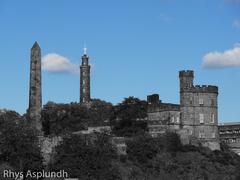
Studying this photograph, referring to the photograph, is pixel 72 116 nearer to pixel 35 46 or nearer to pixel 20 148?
pixel 35 46

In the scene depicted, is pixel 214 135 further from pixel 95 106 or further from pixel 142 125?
pixel 95 106

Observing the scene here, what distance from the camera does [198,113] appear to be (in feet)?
265

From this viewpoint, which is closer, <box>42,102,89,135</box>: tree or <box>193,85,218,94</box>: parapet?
<box>193,85,218,94</box>: parapet

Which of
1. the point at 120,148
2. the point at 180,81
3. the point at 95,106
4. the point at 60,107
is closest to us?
the point at 120,148

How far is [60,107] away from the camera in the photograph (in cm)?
9950

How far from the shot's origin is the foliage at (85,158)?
63.2 m

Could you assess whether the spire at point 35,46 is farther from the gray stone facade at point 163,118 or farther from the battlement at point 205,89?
the battlement at point 205,89

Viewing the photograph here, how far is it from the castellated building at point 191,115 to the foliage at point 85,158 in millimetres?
13132

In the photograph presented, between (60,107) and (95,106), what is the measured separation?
813 centimetres

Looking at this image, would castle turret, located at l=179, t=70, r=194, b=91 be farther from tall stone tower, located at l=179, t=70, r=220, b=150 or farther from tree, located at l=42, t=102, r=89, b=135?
tree, located at l=42, t=102, r=89, b=135

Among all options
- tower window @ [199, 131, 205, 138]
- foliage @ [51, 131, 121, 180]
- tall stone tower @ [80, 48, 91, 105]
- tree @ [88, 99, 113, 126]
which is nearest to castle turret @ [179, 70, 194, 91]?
tower window @ [199, 131, 205, 138]

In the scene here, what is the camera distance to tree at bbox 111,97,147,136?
270 feet

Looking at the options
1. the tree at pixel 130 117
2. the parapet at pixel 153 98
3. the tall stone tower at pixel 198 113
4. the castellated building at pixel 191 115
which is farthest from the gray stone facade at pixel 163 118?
the parapet at pixel 153 98

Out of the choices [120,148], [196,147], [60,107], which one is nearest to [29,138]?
[120,148]
